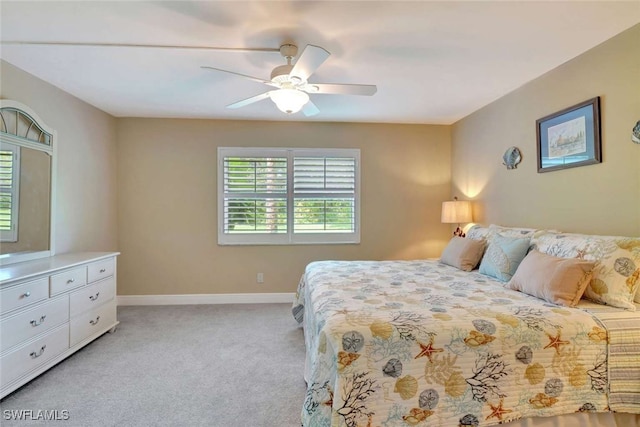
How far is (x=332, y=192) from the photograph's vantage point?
171 inches

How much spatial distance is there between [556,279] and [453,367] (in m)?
0.94

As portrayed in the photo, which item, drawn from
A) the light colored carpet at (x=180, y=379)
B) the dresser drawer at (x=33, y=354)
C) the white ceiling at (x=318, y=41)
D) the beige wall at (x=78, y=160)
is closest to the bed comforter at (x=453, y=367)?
the light colored carpet at (x=180, y=379)

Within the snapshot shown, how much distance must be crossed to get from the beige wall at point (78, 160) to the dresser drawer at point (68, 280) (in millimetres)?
611

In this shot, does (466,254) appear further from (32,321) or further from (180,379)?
(32,321)

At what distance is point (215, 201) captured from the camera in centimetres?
421

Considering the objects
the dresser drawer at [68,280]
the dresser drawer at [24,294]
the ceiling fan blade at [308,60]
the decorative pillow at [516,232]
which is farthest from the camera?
the decorative pillow at [516,232]

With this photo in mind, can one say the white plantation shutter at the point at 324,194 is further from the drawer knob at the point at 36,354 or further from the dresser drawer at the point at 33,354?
the drawer knob at the point at 36,354

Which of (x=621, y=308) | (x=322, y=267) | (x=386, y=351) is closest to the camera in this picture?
(x=386, y=351)

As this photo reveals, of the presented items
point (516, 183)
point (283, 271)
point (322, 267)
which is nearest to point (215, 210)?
point (283, 271)

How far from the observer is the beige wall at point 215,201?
13.5 feet

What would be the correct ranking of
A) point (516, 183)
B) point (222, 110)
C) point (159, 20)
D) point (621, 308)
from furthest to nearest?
point (222, 110) < point (516, 183) < point (159, 20) < point (621, 308)

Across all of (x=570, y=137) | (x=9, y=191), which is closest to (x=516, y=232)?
(x=570, y=137)

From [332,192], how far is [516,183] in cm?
216

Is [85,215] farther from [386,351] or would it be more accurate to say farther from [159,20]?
[386,351]
